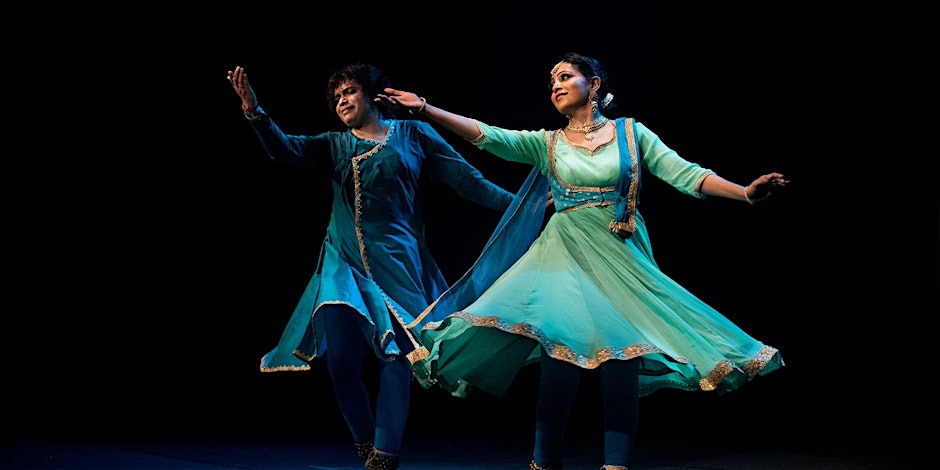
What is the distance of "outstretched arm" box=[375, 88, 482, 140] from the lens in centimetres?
265

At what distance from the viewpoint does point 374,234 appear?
3020 mm

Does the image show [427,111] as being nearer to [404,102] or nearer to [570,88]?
[404,102]

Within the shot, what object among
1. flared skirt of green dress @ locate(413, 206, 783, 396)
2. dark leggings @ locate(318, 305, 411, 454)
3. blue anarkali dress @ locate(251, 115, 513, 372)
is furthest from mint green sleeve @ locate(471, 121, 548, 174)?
dark leggings @ locate(318, 305, 411, 454)

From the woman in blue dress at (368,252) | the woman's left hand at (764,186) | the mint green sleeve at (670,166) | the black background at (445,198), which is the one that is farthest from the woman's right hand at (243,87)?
the black background at (445,198)

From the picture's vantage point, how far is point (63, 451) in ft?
12.3

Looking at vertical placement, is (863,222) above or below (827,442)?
above

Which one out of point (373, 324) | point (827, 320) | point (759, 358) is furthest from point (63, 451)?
point (827, 320)

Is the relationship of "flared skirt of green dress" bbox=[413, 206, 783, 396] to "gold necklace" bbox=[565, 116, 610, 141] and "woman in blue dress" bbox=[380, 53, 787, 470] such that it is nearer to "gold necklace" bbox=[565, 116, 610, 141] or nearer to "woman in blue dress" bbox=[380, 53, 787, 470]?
"woman in blue dress" bbox=[380, 53, 787, 470]

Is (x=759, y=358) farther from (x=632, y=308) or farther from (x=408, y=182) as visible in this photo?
(x=408, y=182)

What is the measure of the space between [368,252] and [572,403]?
856 mm

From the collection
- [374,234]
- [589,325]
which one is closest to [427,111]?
[374,234]

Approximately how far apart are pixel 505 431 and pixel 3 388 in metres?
2.51

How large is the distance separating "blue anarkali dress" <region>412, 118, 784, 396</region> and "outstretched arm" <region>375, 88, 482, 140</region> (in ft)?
0.13

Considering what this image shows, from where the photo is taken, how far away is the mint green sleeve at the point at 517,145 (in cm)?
274
